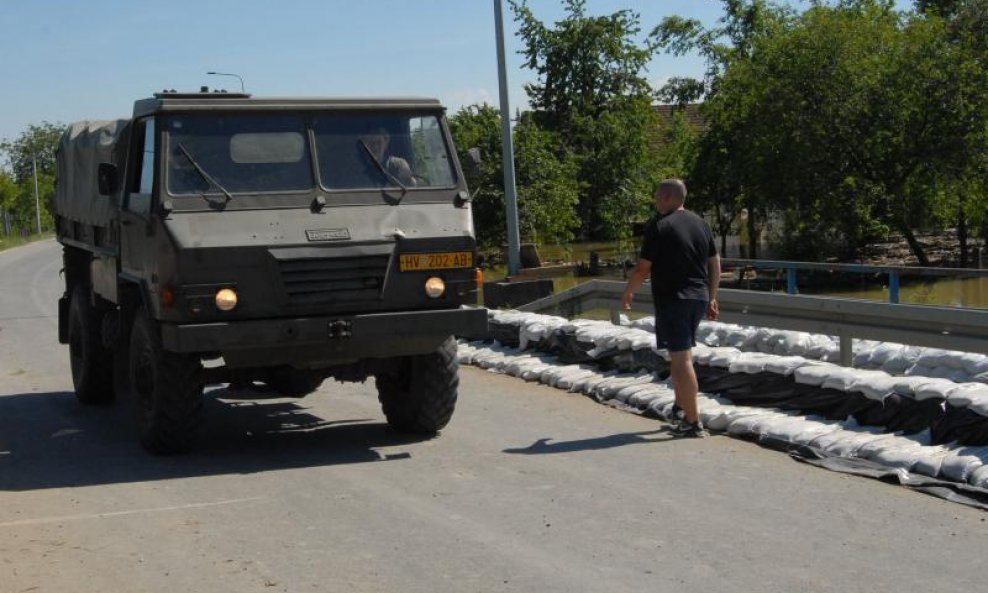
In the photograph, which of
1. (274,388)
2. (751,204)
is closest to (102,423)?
(274,388)

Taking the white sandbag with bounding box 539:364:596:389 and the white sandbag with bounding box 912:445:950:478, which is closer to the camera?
the white sandbag with bounding box 912:445:950:478

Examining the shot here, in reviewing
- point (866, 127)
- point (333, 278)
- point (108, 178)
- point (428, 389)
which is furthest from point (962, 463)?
point (866, 127)

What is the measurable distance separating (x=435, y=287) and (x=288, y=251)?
1.07 m

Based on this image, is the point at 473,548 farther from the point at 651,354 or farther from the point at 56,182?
the point at 56,182

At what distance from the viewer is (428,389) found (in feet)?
30.8

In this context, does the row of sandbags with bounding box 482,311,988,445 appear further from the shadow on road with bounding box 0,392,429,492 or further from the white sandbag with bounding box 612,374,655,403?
the shadow on road with bounding box 0,392,429,492

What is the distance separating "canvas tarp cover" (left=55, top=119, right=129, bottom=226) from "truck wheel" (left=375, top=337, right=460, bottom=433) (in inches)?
107

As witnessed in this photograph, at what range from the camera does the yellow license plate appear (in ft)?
28.9

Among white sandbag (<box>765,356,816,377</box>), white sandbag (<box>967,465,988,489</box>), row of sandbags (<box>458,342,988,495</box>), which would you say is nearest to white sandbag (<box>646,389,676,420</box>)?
row of sandbags (<box>458,342,988,495</box>)

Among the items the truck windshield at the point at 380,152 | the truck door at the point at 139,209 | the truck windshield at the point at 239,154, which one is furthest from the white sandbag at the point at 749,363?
the truck door at the point at 139,209

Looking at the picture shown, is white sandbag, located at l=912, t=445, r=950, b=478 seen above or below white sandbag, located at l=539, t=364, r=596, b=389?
below

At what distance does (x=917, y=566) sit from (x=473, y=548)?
82.4 inches

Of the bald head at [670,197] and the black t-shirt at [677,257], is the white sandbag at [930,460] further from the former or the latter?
the bald head at [670,197]

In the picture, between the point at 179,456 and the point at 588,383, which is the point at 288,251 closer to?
the point at 179,456
